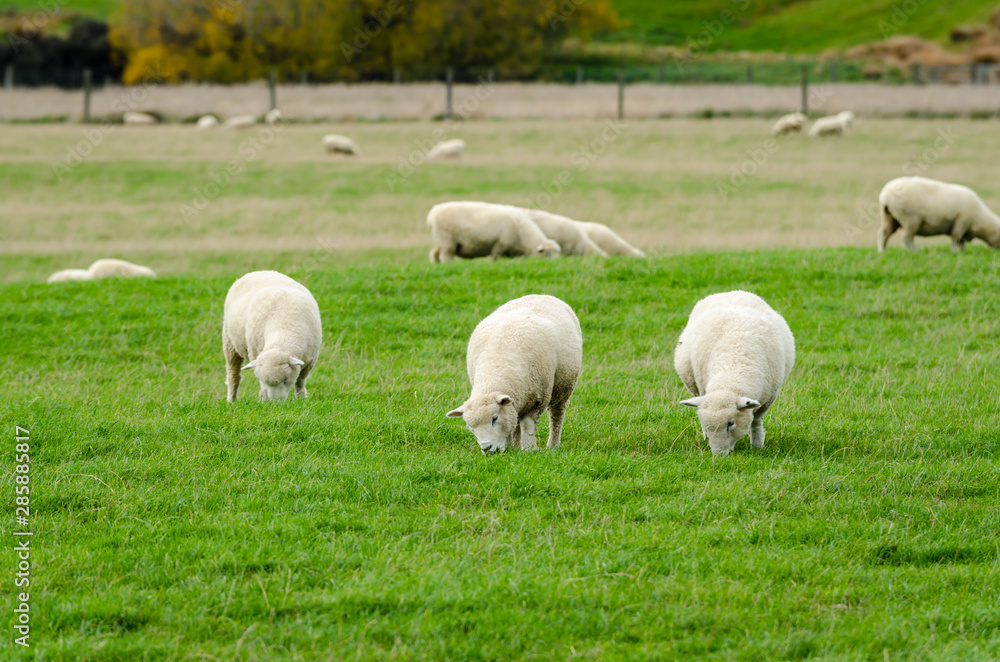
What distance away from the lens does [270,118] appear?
38.7m

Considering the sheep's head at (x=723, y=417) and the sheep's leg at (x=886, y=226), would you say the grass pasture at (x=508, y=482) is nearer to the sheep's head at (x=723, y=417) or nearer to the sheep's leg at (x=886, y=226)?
the sheep's head at (x=723, y=417)

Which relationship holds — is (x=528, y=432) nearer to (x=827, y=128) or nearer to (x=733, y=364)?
(x=733, y=364)

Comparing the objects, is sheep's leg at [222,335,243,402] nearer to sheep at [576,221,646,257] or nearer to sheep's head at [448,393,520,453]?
sheep's head at [448,393,520,453]

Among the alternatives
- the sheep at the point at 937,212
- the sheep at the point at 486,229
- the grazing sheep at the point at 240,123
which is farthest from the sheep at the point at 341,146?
the sheep at the point at 937,212

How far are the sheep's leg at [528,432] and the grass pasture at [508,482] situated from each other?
0.35 metres

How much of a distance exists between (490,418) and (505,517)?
103 centimetres

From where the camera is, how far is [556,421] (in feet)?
24.3

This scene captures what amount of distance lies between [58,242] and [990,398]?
17.5 meters

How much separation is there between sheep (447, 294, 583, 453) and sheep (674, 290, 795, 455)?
90cm

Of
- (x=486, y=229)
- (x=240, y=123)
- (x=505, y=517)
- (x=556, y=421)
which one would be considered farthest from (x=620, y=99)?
(x=505, y=517)

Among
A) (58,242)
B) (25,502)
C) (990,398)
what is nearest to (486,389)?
(25,502)

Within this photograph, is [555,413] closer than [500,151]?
Yes

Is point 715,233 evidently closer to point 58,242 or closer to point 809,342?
point 809,342

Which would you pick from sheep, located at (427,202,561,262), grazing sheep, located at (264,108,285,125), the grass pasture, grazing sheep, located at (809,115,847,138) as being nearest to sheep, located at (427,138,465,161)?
grazing sheep, located at (264,108,285,125)
